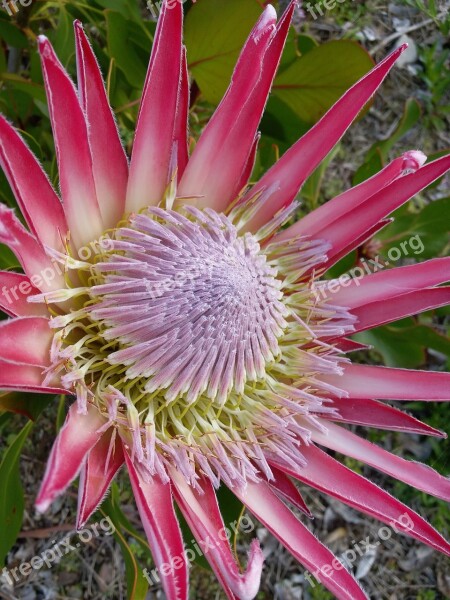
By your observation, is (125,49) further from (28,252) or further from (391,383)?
(391,383)

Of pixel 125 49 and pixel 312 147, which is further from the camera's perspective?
pixel 125 49

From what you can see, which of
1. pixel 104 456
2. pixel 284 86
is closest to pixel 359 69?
pixel 284 86

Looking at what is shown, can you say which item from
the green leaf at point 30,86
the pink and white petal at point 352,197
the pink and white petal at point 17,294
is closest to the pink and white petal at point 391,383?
the pink and white petal at point 352,197

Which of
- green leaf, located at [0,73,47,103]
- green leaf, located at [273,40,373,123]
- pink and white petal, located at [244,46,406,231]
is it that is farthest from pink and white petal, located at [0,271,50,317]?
green leaf, located at [273,40,373,123]

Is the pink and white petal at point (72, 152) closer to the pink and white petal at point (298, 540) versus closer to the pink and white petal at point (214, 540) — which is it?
the pink and white petal at point (214, 540)

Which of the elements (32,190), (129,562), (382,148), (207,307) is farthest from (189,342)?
(382,148)

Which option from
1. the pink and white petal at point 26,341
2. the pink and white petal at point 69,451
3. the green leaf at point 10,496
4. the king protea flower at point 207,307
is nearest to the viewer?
the pink and white petal at point 69,451

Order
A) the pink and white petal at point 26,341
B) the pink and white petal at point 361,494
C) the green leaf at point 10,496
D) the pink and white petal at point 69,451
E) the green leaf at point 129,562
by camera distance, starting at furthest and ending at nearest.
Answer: the green leaf at point 10,496 < the green leaf at point 129,562 < the pink and white petal at point 361,494 < the pink and white petal at point 26,341 < the pink and white petal at point 69,451

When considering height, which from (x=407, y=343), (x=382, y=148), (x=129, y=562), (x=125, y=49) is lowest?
(x=129, y=562)
